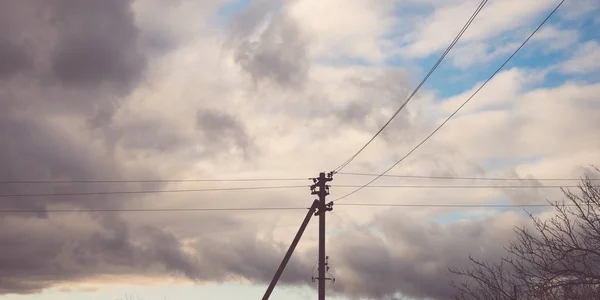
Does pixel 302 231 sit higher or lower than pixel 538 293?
higher

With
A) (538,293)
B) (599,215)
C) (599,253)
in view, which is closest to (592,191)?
(599,215)

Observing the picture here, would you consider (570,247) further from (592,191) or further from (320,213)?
(320,213)

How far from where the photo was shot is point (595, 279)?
14305mm

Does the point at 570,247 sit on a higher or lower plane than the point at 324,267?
lower

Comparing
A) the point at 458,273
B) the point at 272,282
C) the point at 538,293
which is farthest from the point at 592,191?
the point at 272,282

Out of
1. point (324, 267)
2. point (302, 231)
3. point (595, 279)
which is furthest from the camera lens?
point (302, 231)

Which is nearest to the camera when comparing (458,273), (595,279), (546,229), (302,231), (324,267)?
(595,279)

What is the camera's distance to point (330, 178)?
30141mm

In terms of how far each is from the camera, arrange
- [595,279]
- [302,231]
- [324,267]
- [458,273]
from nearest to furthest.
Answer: [595,279] < [458,273] < [324,267] < [302,231]

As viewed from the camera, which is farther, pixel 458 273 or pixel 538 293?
pixel 458 273

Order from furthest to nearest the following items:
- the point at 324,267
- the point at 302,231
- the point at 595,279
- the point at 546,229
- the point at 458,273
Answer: the point at 302,231, the point at 324,267, the point at 458,273, the point at 546,229, the point at 595,279

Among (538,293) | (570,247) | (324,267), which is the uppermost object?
(324,267)

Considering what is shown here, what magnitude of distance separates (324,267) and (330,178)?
13.4 ft

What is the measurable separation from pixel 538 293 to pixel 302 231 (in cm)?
1603
